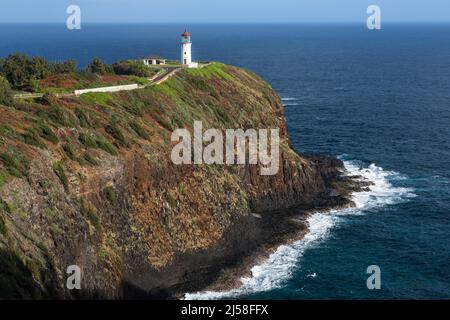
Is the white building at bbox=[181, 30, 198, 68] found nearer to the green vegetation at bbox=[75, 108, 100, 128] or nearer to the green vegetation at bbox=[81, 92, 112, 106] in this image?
the green vegetation at bbox=[81, 92, 112, 106]

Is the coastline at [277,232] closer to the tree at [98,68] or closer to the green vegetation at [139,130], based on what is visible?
the green vegetation at [139,130]

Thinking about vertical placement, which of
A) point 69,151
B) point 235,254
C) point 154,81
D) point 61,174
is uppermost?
point 154,81

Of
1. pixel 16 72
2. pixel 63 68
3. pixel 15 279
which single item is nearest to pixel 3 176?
pixel 15 279

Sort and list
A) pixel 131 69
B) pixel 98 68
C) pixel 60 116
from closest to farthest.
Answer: pixel 60 116 → pixel 98 68 → pixel 131 69

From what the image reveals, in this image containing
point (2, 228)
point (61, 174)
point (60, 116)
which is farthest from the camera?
point (60, 116)

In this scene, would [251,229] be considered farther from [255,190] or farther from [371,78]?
[371,78]

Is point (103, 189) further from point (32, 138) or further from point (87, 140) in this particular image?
point (32, 138)

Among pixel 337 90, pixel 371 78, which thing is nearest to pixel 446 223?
pixel 337 90
